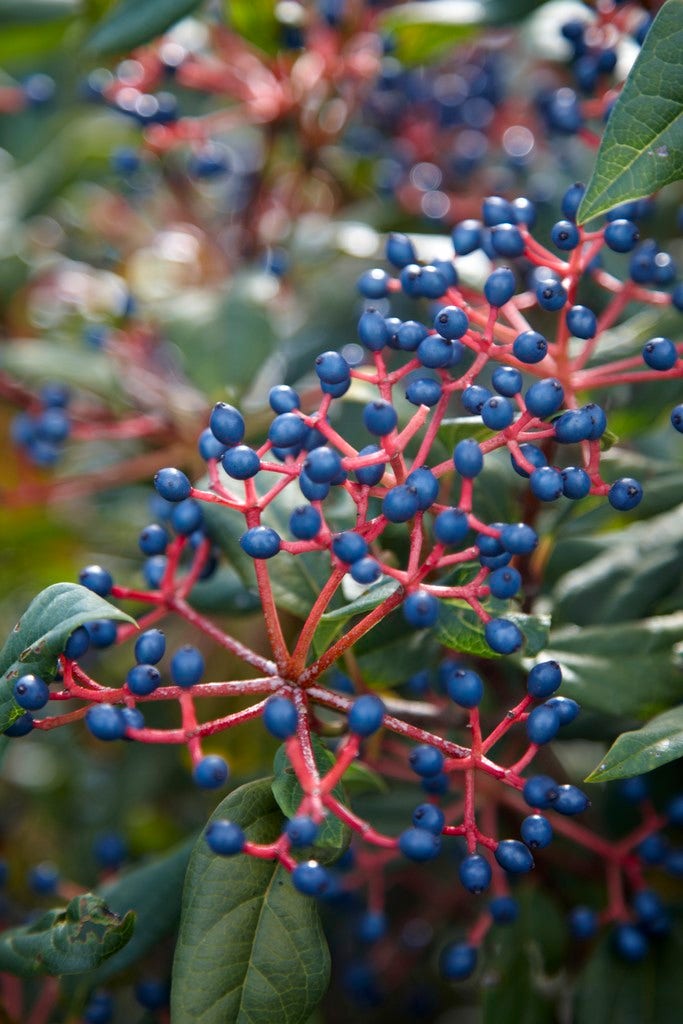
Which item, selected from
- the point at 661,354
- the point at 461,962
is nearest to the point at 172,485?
the point at 661,354

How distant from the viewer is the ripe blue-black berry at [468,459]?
122cm

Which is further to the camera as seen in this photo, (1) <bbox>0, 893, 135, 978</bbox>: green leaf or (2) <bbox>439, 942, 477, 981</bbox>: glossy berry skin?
(2) <bbox>439, 942, 477, 981</bbox>: glossy berry skin

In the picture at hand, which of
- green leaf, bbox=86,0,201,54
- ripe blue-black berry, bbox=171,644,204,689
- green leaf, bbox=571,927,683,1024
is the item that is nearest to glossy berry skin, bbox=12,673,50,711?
ripe blue-black berry, bbox=171,644,204,689

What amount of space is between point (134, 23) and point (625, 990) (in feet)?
6.72

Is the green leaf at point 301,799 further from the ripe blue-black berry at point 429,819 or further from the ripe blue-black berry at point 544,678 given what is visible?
the ripe blue-black berry at point 544,678

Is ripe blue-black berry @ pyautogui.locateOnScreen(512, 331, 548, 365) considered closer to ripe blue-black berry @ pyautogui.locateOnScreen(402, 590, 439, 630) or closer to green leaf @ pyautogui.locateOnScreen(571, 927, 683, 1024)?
ripe blue-black berry @ pyautogui.locateOnScreen(402, 590, 439, 630)

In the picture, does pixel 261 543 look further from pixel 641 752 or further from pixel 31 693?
pixel 641 752

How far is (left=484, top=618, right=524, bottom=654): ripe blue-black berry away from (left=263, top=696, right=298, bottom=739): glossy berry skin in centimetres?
26

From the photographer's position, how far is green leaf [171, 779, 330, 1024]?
1.23 metres

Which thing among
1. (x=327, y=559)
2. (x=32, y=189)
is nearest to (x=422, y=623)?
(x=327, y=559)

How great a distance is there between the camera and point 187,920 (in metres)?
1.25

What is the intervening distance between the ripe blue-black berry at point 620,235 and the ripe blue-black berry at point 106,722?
922mm


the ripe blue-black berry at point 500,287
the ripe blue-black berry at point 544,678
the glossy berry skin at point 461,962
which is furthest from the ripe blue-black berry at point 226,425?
the glossy berry skin at point 461,962

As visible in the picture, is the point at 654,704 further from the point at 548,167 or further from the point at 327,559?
the point at 548,167
